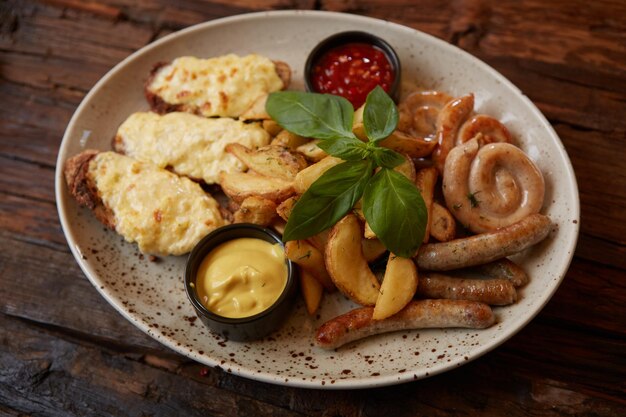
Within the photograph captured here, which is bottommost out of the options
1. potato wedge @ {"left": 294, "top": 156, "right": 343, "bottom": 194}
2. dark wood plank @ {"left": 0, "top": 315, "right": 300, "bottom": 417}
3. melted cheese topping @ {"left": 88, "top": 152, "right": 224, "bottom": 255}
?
dark wood plank @ {"left": 0, "top": 315, "right": 300, "bottom": 417}

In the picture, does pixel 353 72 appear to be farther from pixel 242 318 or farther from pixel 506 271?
pixel 242 318

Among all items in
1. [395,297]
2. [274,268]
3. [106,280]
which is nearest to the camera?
[395,297]

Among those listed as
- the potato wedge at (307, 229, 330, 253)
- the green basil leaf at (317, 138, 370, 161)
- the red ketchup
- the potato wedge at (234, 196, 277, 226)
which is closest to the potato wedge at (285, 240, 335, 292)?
the potato wedge at (307, 229, 330, 253)

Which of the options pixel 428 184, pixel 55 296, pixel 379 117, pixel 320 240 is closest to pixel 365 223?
pixel 320 240

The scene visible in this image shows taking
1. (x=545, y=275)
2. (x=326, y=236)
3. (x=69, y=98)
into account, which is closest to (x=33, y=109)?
(x=69, y=98)

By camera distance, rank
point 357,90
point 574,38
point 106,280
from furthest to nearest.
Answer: point 574,38
point 357,90
point 106,280

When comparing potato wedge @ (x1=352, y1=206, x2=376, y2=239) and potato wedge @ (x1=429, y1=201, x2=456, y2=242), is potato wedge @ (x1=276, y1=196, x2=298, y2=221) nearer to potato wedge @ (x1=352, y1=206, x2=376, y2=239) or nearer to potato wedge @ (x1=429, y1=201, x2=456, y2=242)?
potato wedge @ (x1=352, y1=206, x2=376, y2=239)

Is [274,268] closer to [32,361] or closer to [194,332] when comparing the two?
[194,332]
